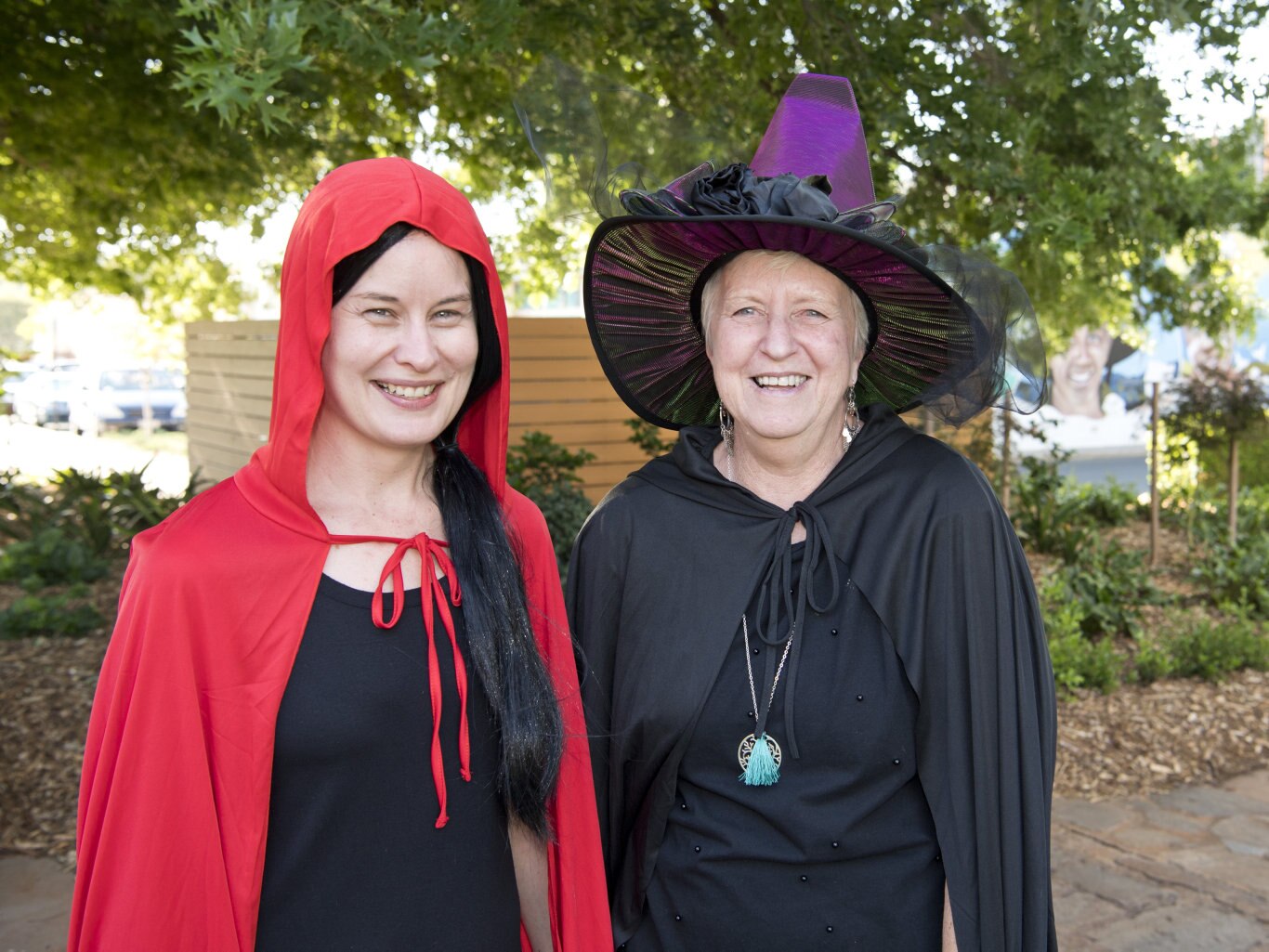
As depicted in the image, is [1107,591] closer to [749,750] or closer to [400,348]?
[749,750]

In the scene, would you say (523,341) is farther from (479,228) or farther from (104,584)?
(479,228)

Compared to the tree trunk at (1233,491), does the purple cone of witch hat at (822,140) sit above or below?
above

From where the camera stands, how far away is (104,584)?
745cm

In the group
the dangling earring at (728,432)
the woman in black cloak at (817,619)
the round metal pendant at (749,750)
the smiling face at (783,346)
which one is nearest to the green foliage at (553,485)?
the dangling earring at (728,432)

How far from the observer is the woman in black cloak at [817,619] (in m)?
2.11

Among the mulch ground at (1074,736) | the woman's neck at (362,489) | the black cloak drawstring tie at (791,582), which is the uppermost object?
the woman's neck at (362,489)

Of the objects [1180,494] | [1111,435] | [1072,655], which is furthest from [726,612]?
[1111,435]

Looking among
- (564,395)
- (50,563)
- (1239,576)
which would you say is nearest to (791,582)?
(50,563)

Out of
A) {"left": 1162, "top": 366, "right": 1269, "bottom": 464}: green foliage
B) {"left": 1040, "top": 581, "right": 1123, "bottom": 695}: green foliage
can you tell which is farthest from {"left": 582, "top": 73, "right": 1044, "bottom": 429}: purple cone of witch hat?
{"left": 1162, "top": 366, "right": 1269, "bottom": 464}: green foliage

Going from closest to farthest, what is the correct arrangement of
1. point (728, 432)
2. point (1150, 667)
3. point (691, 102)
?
point (728, 432)
point (691, 102)
point (1150, 667)

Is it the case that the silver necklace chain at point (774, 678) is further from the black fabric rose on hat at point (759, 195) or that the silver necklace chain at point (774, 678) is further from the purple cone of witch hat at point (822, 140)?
the purple cone of witch hat at point (822, 140)

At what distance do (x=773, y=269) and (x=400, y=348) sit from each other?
790 mm

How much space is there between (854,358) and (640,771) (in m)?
0.92

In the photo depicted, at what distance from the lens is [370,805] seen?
178cm
